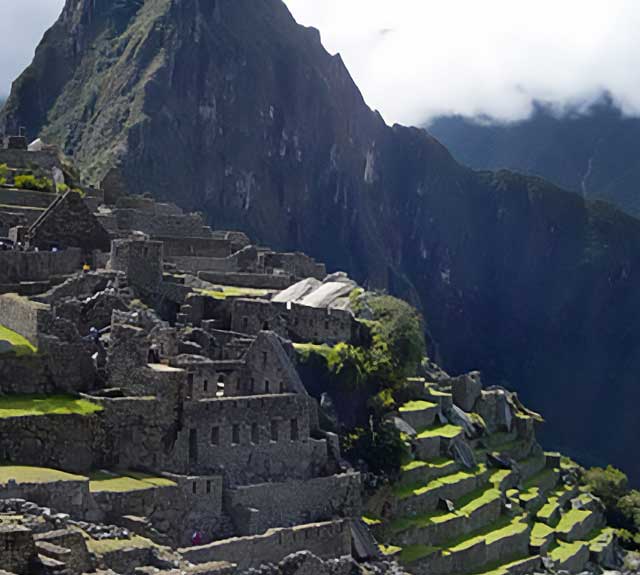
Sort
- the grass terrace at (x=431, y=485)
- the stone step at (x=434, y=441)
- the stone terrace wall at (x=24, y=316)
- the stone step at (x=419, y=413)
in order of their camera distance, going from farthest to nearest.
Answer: the stone step at (x=419, y=413) → the stone step at (x=434, y=441) → the grass terrace at (x=431, y=485) → the stone terrace wall at (x=24, y=316)

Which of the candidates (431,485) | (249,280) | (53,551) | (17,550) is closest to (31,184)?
(249,280)

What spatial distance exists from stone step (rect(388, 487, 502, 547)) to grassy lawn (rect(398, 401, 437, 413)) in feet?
10.7

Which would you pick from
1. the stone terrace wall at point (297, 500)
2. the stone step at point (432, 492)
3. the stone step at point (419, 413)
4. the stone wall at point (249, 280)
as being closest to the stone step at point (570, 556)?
the stone step at point (432, 492)

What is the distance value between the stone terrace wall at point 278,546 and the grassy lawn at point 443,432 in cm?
1160

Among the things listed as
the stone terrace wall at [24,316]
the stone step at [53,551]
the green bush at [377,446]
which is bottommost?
the green bush at [377,446]

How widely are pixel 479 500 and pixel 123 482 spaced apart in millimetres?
20797

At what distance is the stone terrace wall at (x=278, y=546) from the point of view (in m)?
26.8

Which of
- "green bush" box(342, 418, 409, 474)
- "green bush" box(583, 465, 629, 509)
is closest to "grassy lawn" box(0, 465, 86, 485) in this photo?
"green bush" box(342, 418, 409, 474)

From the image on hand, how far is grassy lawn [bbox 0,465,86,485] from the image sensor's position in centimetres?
2408

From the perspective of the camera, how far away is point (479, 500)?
4491 centimetres

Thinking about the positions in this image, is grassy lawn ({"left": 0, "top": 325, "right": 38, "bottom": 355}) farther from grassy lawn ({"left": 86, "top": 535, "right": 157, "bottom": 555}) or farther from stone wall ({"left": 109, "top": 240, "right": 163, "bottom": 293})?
stone wall ({"left": 109, "top": 240, "right": 163, "bottom": 293})

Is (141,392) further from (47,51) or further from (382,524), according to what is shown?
(47,51)

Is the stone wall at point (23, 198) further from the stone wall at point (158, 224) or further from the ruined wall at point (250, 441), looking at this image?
the ruined wall at point (250, 441)

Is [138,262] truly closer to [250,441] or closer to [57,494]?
[250,441]
